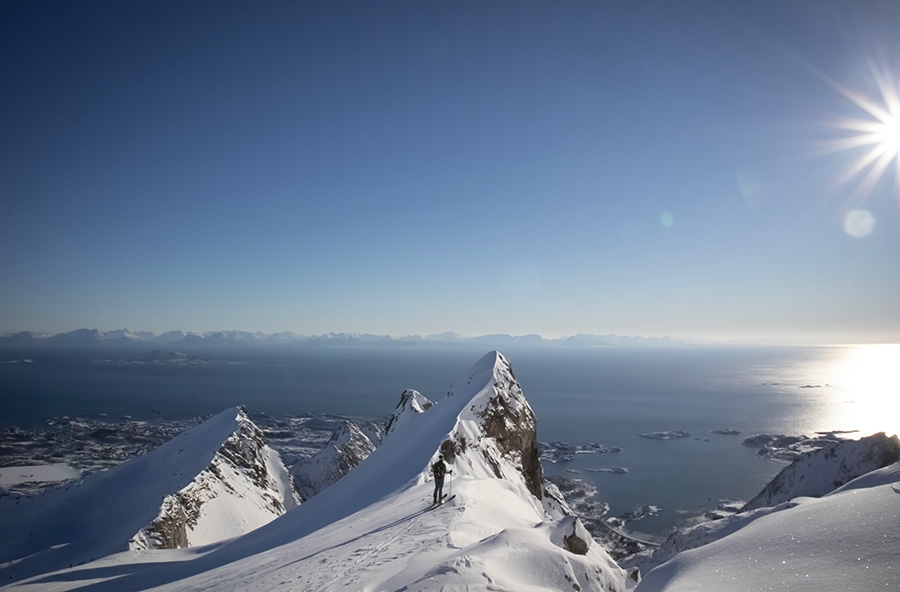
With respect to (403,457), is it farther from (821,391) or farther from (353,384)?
(821,391)

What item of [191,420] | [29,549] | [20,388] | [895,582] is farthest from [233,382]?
[895,582]

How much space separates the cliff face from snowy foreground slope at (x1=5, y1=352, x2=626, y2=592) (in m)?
7.92

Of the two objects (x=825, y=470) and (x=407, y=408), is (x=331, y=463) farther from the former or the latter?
(x=825, y=470)

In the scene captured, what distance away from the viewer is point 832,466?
3256cm

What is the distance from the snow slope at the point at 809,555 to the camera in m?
6.17

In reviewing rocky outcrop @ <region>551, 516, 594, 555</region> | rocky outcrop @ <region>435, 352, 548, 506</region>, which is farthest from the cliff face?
rocky outcrop @ <region>551, 516, 594, 555</region>

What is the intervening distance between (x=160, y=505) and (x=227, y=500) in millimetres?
6474

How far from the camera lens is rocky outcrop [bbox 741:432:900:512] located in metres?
30.4

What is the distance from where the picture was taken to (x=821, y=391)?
156500 mm

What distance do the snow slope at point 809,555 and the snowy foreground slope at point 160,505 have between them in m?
36.1

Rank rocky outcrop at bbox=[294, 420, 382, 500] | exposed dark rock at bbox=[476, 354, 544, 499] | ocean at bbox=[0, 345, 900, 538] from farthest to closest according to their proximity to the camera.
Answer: ocean at bbox=[0, 345, 900, 538], rocky outcrop at bbox=[294, 420, 382, 500], exposed dark rock at bbox=[476, 354, 544, 499]

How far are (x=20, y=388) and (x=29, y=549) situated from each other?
17065 centimetres

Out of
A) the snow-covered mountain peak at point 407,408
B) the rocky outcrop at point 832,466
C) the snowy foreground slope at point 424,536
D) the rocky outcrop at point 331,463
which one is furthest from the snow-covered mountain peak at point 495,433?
the rocky outcrop at point 331,463

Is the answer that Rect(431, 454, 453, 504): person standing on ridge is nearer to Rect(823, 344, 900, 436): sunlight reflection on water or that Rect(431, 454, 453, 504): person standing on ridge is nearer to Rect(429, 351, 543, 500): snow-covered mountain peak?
Rect(429, 351, 543, 500): snow-covered mountain peak
